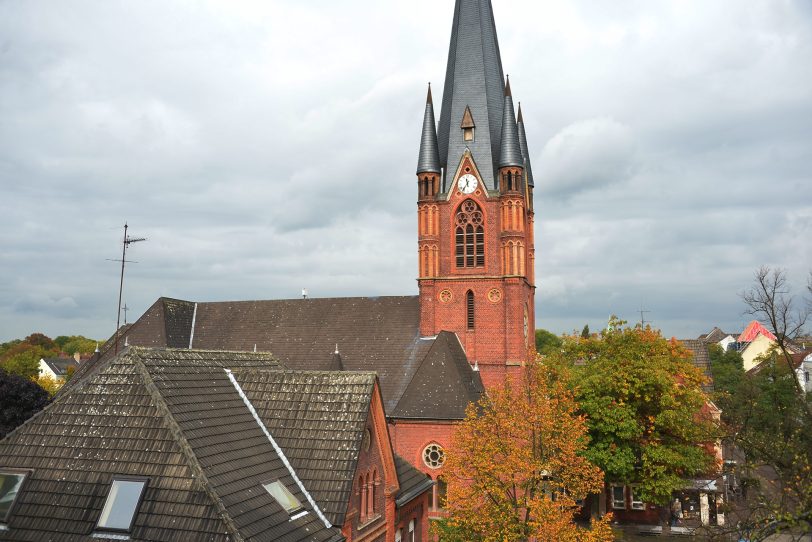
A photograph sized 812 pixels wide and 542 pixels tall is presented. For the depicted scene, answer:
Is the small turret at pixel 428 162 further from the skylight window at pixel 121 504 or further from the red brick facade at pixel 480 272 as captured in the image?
the skylight window at pixel 121 504

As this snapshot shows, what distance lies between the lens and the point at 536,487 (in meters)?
19.6

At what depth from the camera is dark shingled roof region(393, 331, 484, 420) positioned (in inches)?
1224

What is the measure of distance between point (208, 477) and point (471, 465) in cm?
1050

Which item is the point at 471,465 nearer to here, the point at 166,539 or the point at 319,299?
the point at 166,539

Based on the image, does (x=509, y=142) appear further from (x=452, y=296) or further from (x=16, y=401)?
(x=16, y=401)

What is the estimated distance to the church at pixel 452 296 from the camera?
1379 inches

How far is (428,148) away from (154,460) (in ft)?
93.6

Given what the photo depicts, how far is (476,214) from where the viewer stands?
121 ft

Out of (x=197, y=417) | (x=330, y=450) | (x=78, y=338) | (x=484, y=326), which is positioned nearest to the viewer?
(x=197, y=417)

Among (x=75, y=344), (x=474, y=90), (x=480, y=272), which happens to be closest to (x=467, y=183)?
(x=480, y=272)

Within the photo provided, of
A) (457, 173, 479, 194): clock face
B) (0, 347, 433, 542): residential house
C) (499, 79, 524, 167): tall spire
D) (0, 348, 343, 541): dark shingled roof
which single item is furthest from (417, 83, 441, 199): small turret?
(0, 348, 343, 541): dark shingled roof

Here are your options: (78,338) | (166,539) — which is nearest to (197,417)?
(166,539)

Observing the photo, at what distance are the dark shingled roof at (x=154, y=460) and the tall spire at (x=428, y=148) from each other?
2480 cm

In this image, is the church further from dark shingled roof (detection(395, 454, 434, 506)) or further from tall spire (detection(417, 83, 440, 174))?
dark shingled roof (detection(395, 454, 434, 506))
